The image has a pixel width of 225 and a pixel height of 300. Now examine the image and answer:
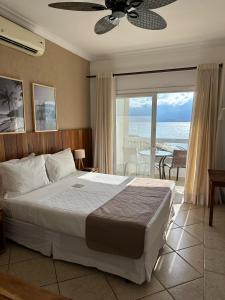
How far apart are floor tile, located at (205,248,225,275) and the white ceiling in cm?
277

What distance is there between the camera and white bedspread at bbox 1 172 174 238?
2.02m

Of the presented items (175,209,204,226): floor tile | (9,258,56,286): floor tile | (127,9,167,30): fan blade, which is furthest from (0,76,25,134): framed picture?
(175,209,204,226): floor tile

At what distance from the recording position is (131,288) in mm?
1844

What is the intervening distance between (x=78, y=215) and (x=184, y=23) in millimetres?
2812

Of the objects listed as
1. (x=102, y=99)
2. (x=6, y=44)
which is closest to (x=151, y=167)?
(x=102, y=99)

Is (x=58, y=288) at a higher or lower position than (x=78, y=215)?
lower

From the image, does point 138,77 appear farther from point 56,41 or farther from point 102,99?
point 56,41

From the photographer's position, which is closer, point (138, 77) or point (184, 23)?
point (184, 23)

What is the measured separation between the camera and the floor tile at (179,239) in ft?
8.20

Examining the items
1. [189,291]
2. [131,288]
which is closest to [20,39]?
[131,288]

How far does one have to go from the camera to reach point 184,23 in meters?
2.88

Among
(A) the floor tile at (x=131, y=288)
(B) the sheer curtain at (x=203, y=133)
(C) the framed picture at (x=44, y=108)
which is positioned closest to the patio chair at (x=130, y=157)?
(B) the sheer curtain at (x=203, y=133)

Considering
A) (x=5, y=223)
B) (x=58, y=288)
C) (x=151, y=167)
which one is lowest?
(x=58, y=288)

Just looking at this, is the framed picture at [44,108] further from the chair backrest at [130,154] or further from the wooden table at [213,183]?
the wooden table at [213,183]
